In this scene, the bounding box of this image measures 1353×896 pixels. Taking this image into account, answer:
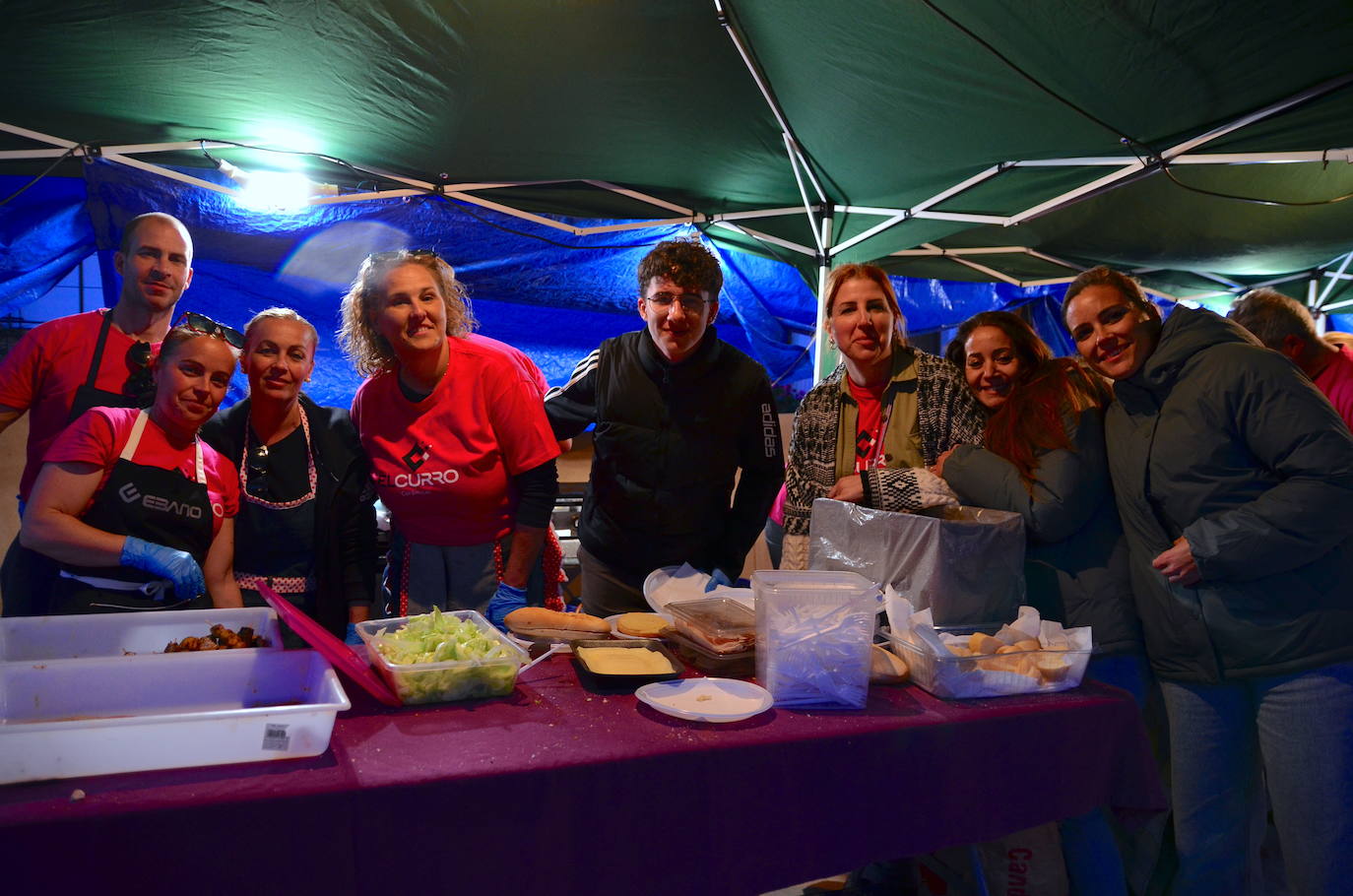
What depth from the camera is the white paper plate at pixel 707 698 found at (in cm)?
146

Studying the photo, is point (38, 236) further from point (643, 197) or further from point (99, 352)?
point (643, 197)

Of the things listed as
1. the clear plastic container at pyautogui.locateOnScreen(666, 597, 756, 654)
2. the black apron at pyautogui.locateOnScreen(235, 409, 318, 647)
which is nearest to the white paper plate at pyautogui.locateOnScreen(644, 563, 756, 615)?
the clear plastic container at pyautogui.locateOnScreen(666, 597, 756, 654)

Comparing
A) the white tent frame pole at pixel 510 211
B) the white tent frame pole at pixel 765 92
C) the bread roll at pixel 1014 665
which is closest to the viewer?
the bread roll at pixel 1014 665

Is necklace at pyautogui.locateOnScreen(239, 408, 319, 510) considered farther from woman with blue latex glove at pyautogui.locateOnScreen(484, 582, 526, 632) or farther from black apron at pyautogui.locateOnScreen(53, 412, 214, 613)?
woman with blue latex glove at pyautogui.locateOnScreen(484, 582, 526, 632)

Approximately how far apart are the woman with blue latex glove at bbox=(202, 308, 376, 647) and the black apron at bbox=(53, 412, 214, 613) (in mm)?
161

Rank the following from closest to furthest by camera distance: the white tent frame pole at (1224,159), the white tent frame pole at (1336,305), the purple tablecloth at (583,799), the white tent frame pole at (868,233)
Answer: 1. the purple tablecloth at (583,799)
2. the white tent frame pole at (1224,159)
3. the white tent frame pole at (868,233)
4. the white tent frame pole at (1336,305)

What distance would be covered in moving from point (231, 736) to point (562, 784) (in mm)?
521

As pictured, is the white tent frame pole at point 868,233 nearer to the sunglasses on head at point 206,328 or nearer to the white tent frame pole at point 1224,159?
the white tent frame pole at point 1224,159

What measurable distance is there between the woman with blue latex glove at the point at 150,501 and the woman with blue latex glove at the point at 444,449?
46 cm

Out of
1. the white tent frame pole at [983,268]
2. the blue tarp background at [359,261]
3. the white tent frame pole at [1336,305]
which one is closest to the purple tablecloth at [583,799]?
the blue tarp background at [359,261]

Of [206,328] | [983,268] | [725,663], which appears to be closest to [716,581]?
[725,663]

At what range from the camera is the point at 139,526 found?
2094 millimetres

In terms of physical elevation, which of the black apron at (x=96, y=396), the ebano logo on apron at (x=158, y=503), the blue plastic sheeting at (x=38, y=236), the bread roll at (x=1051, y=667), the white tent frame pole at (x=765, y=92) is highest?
the white tent frame pole at (x=765, y=92)

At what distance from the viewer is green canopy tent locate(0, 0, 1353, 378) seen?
9.50 feet
